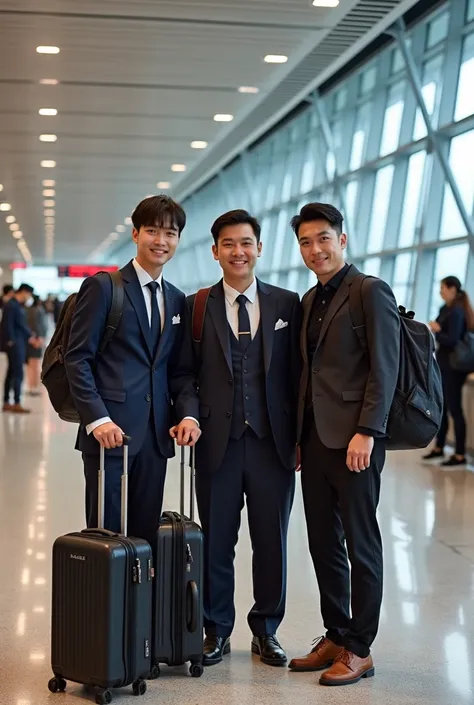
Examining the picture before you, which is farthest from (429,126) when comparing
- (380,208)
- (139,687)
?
(139,687)

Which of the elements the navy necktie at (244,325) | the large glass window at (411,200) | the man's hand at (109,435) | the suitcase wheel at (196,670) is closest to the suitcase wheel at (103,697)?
the suitcase wheel at (196,670)

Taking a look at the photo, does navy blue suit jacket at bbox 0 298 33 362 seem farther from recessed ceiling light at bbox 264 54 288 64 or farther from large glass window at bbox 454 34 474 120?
large glass window at bbox 454 34 474 120

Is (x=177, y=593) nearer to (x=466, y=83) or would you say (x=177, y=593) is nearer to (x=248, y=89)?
(x=248, y=89)

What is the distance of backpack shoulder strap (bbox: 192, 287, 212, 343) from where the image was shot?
4109 millimetres

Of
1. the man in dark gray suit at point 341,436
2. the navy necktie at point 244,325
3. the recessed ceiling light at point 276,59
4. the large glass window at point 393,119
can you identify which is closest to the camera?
the man in dark gray suit at point 341,436

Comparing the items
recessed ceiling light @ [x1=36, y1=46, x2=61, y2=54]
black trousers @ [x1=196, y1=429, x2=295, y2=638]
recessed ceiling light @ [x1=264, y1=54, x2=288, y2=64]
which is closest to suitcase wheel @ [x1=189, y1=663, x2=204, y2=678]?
black trousers @ [x1=196, y1=429, x2=295, y2=638]

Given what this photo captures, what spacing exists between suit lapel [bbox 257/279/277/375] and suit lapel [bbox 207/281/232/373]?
0.48 ft

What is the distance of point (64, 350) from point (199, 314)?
0.58m

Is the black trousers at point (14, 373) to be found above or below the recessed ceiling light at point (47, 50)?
below

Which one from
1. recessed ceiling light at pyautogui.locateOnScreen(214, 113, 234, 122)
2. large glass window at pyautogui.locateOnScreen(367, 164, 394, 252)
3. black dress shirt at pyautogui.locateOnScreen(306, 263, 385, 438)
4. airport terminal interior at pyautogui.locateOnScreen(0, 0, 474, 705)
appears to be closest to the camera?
black dress shirt at pyautogui.locateOnScreen(306, 263, 385, 438)

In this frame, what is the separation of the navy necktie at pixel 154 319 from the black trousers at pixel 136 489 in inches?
12.6

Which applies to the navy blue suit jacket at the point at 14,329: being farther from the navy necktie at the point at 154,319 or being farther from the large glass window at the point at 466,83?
the navy necktie at the point at 154,319

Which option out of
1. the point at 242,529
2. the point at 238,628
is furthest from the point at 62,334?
the point at 242,529

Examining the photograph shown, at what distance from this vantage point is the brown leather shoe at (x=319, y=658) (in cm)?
398
